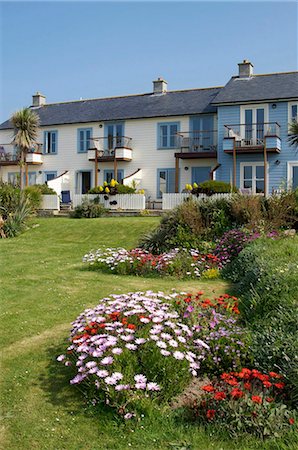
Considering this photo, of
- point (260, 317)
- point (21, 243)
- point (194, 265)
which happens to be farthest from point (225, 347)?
point (21, 243)

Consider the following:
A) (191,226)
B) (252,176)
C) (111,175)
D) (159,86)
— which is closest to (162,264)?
(191,226)

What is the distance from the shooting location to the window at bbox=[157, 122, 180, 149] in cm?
3450

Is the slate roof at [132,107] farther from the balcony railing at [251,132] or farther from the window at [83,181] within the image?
the window at [83,181]

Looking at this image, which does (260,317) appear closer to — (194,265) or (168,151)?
(194,265)

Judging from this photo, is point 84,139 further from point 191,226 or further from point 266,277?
point 266,277

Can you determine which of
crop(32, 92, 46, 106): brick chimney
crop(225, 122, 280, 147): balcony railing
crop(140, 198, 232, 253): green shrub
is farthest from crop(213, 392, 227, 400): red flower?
crop(32, 92, 46, 106): brick chimney

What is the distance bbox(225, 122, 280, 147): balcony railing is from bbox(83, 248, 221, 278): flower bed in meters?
20.3

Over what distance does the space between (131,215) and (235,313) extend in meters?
19.2

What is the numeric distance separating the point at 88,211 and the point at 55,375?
66.4 ft

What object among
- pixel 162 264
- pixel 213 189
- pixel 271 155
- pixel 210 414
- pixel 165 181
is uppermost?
pixel 271 155

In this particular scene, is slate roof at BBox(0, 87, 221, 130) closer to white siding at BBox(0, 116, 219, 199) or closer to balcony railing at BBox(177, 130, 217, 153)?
white siding at BBox(0, 116, 219, 199)

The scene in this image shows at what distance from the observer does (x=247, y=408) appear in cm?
410

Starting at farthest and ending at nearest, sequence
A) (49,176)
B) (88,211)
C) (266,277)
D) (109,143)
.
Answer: (49,176), (109,143), (88,211), (266,277)

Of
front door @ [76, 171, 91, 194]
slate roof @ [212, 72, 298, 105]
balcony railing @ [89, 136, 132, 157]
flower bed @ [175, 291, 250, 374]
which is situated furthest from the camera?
front door @ [76, 171, 91, 194]
